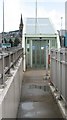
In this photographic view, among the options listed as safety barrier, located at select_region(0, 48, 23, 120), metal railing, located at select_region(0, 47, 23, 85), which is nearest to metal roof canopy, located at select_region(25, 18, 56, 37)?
metal railing, located at select_region(0, 47, 23, 85)

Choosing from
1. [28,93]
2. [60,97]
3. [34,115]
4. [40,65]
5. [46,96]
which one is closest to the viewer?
[34,115]

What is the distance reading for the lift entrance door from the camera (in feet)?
84.8

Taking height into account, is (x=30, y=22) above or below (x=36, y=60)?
above

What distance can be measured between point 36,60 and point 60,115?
1784cm

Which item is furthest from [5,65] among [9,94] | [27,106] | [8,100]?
[27,106]

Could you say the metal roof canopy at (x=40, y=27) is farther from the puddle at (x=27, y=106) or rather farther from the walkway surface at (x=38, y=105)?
the puddle at (x=27, y=106)

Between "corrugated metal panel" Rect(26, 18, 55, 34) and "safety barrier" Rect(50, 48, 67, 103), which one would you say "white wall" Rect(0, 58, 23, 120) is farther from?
"corrugated metal panel" Rect(26, 18, 55, 34)

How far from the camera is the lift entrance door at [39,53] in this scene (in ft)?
84.8

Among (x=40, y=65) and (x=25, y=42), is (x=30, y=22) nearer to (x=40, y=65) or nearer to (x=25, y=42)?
(x=25, y=42)

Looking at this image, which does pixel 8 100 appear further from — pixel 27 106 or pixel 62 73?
pixel 62 73

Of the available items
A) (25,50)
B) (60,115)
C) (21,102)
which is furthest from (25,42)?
(60,115)

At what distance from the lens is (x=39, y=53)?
26.0 metres

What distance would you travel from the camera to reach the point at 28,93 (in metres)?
12.2

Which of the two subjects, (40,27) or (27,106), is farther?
(40,27)
